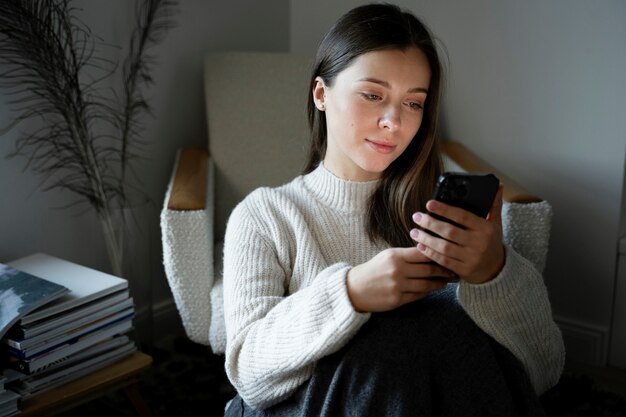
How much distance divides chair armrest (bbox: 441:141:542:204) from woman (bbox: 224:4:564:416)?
391mm

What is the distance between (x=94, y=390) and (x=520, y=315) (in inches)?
35.5

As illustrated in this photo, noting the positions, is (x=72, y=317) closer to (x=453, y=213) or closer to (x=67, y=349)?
(x=67, y=349)

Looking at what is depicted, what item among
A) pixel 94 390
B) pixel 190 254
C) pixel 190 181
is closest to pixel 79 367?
pixel 94 390

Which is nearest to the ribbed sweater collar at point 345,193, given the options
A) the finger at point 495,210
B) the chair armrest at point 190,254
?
the finger at point 495,210

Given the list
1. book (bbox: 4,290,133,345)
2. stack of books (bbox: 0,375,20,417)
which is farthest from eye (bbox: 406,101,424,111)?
stack of books (bbox: 0,375,20,417)

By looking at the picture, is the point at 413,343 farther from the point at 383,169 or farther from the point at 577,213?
the point at 577,213

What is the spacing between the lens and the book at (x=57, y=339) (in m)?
1.33

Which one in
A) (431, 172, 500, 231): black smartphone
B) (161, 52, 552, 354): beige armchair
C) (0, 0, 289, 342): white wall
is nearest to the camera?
(431, 172, 500, 231): black smartphone

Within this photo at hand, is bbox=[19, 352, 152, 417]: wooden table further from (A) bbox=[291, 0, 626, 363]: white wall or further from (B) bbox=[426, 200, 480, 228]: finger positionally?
(A) bbox=[291, 0, 626, 363]: white wall

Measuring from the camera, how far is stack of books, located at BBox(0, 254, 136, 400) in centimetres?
134

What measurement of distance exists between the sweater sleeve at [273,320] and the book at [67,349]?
458 millimetres

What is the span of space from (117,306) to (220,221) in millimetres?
583

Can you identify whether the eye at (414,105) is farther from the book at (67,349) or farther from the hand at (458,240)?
the book at (67,349)

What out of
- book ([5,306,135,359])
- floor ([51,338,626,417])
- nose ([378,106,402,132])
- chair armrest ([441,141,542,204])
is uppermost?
nose ([378,106,402,132])
